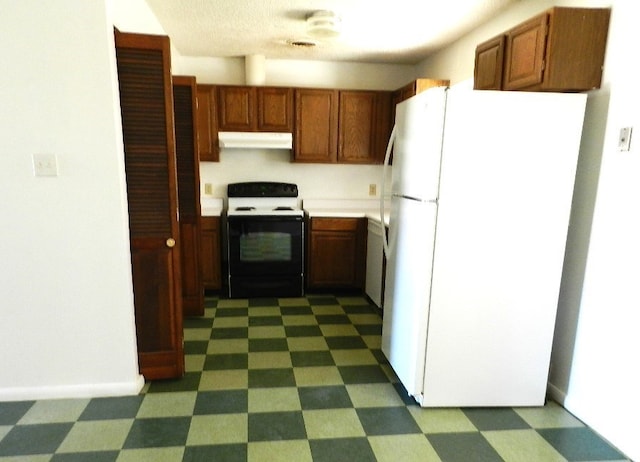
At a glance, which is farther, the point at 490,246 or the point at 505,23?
the point at 505,23

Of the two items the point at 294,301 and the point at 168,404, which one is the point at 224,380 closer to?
the point at 168,404

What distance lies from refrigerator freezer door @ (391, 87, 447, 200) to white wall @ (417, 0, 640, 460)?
82 cm

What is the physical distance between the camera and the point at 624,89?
1834mm

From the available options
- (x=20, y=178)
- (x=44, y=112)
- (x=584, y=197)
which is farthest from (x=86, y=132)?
(x=584, y=197)

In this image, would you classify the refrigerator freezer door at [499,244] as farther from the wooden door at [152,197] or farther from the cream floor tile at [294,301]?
the cream floor tile at [294,301]

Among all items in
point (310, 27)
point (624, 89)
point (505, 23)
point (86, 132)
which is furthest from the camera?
point (310, 27)

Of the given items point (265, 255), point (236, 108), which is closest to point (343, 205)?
point (265, 255)

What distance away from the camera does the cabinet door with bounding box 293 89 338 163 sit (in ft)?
13.1

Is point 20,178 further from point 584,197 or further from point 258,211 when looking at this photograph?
point 584,197

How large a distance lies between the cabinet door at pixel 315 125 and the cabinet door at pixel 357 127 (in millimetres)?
74

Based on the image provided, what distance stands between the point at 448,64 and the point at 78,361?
11.9 ft

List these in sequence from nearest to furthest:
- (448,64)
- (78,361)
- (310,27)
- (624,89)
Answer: (624,89) → (78,361) → (310,27) → (448,64)

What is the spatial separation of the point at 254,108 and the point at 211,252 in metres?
1.48

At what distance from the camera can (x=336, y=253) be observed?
400cm
